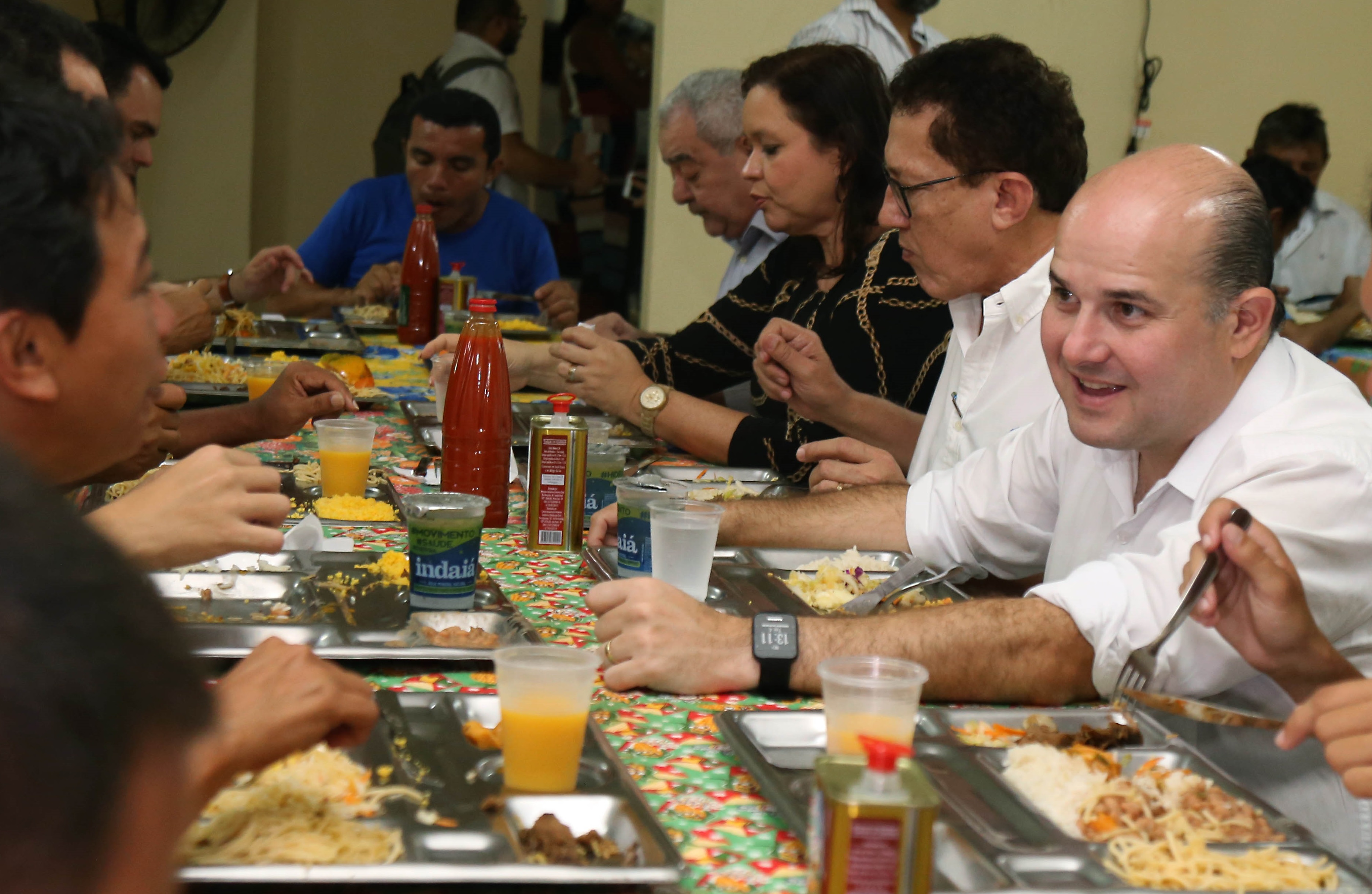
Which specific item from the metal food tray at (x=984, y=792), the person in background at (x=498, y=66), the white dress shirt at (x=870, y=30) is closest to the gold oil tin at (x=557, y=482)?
the metal food tray at (x=984, y=792)

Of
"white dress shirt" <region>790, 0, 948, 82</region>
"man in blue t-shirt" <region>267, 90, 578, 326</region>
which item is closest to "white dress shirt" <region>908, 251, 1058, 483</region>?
"white dress shirt" <region>790, 0, 948, 82</region>

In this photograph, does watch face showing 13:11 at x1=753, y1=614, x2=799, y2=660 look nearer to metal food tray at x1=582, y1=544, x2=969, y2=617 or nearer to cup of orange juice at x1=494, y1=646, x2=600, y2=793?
metal food tray at x1=582, y1=544, x2=969, y2=617

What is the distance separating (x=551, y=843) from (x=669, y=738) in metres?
0.35

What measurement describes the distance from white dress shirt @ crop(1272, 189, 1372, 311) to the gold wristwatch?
449cm

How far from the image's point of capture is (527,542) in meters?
2.16

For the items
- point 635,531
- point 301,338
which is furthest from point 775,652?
point 301,338

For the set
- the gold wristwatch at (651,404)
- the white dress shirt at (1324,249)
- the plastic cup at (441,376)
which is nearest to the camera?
the plastic cup at (441,376)

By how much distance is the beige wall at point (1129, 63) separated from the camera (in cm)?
558

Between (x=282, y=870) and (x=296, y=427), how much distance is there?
1.89 meters

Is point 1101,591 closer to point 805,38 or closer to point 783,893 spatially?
point 783,893

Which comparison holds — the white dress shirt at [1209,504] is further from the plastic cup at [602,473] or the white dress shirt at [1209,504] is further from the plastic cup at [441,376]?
the plastic cup at [441,376]

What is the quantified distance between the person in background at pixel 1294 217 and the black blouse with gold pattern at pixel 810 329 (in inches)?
106

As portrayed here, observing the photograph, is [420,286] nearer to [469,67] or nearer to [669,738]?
[469,67]

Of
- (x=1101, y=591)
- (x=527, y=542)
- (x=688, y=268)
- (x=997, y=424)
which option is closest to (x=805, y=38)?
(x=688, y=268)
